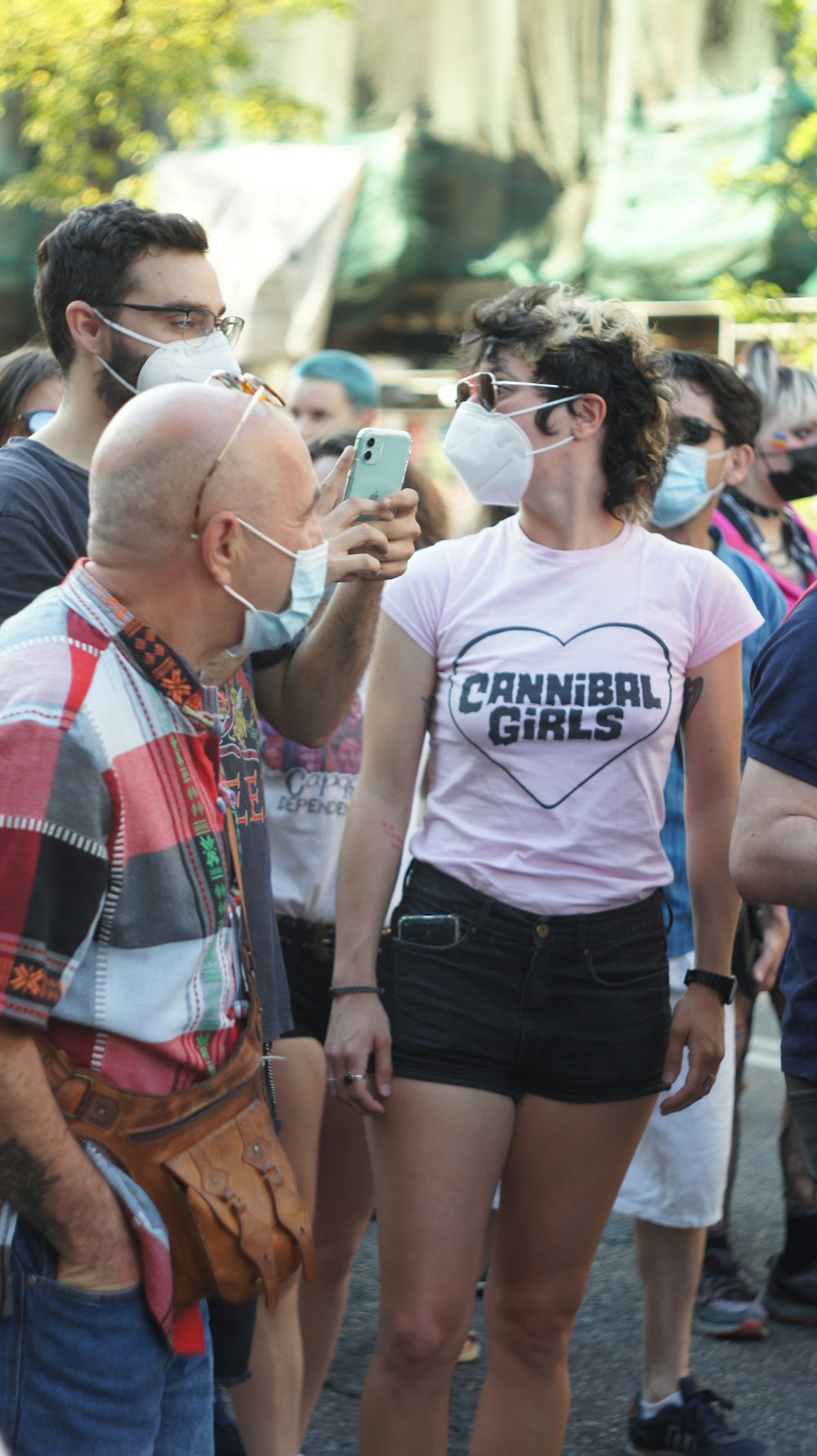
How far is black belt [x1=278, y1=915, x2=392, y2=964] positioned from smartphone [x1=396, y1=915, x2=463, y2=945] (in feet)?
1.68

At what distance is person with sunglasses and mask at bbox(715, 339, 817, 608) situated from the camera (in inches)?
185

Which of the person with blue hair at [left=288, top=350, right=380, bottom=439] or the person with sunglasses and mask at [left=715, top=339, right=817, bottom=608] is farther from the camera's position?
the person with blue hair at [left=288, top=350, right=380, bottom=439]

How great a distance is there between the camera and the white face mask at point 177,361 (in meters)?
2.70

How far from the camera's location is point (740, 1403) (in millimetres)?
3746

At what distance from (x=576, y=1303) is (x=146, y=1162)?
4.08 ft

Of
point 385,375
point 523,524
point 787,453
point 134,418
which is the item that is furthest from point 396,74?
point 134,418

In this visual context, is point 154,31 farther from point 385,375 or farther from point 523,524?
point 523,524

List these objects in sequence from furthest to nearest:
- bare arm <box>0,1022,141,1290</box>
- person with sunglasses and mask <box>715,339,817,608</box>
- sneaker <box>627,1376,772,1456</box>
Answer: person with sunglasses and mask <box>715,339,817,608</box>, sneaker <box>627,1376,772,1456</box>, bare arm <box>0,1022,141,1290</box>

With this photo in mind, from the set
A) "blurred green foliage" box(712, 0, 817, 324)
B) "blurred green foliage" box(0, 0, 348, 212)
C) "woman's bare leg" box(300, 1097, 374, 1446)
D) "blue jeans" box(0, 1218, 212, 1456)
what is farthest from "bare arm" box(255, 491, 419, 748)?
"blurred green foliage" box(0, 0, 348, 212)

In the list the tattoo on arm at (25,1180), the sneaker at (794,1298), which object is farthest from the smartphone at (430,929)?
the sneaker at (794,1298)

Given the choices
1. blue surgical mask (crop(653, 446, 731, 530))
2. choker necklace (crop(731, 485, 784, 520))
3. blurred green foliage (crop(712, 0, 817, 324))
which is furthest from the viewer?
blurred green foliage (crop(712, 0, 817, 324))

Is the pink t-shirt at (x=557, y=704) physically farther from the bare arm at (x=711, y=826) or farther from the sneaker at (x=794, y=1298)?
the sneaker at (x=794, y=1298)

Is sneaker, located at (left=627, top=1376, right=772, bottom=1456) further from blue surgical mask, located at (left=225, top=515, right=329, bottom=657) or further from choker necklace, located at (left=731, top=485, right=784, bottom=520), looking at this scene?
choker necklace, located at (left=731, top=485, right=784, bottom=520)

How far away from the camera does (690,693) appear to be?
2.88m
